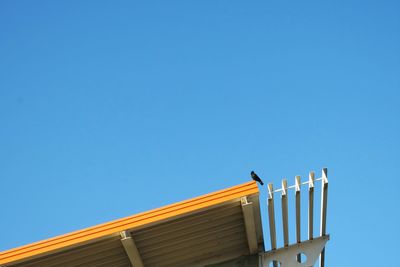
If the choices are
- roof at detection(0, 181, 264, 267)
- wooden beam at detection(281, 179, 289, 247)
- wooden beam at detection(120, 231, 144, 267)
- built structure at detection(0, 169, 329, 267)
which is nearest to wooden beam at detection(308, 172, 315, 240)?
built structure at detection(0, 169, 329, 267)

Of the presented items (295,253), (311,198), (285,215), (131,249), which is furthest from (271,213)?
(131,249)

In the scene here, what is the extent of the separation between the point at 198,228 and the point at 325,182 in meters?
2.17

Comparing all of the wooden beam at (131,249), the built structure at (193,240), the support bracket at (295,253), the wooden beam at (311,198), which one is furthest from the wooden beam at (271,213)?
the wooden beam at (131,249)

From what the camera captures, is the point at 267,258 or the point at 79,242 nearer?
the point at 79,242

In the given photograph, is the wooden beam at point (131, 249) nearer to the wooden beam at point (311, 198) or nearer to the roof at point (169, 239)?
the roof at point (169, 239)

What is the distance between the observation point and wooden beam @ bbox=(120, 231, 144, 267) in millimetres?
9891

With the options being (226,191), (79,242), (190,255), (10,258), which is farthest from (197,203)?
(10,258)

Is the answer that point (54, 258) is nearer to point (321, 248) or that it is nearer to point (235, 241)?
point (235, 241)

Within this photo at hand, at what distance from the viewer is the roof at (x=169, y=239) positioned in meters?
9.89

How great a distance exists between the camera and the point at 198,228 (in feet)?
33.6

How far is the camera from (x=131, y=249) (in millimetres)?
10070

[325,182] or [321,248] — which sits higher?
[325,182]

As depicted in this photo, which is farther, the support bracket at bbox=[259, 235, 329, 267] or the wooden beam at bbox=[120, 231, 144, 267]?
the support bracket at bbox=[259, 235, 329, 267]

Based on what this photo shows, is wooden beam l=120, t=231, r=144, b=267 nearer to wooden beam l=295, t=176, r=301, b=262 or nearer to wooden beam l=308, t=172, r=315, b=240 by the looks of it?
wooden beam l=295, t=176, r=301, b=262
